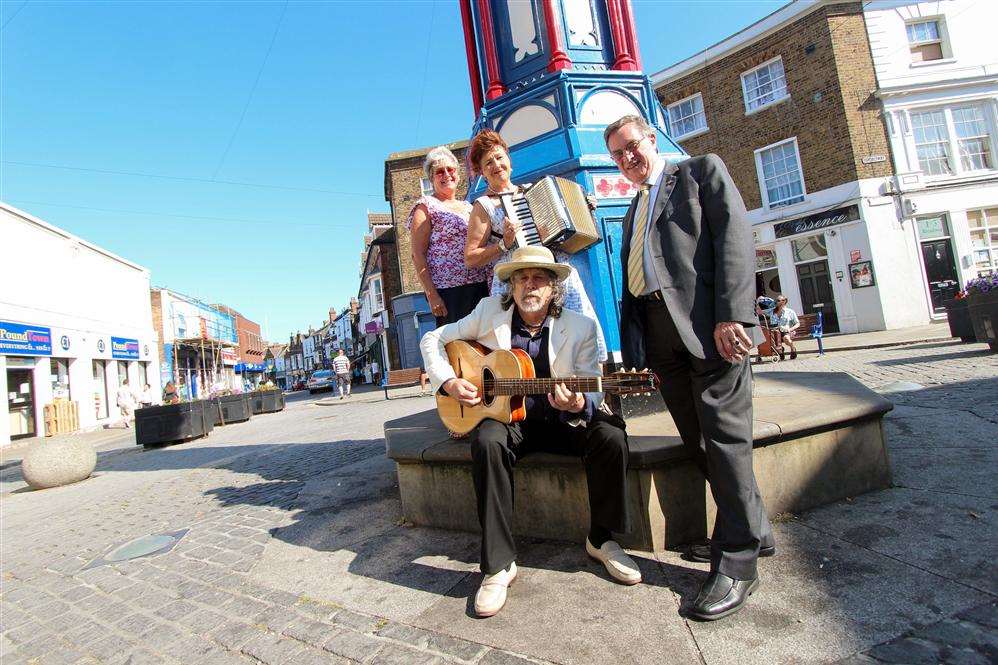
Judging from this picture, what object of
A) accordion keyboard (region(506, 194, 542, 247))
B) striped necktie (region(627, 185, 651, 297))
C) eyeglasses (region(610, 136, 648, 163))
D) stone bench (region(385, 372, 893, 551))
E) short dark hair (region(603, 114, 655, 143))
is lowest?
stone bench (region(385, 372, 893, 551))

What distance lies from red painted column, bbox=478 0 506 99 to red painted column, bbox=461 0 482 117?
0.39 m

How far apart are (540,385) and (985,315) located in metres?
9.10

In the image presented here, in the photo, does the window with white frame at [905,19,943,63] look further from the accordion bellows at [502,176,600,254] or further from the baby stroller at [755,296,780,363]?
the accordion bellows at [502,176,600,254]

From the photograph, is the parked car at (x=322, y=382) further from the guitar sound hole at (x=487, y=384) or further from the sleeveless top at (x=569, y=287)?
the guitar sound hole at (x=487, y=384)

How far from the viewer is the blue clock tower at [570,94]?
156 inches

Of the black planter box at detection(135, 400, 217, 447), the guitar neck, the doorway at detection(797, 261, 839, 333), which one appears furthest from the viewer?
the doorway at detection(797, 261, 839, 333)

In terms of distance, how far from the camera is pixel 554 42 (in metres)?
4.75

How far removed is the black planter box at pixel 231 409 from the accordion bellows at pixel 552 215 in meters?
13.5

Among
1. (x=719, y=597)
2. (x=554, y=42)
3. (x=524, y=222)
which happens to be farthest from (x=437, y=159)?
(x=719, y=597)

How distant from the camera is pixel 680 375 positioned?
2.26 metres

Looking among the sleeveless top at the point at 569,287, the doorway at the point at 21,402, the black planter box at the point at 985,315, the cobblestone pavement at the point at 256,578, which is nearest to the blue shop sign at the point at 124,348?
the doorway at the point at 21,402

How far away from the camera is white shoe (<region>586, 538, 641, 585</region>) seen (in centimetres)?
214

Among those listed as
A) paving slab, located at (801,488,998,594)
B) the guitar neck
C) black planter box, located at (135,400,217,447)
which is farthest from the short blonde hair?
black planter box, located at (135,400,217,447)

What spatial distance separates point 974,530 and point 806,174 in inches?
707
